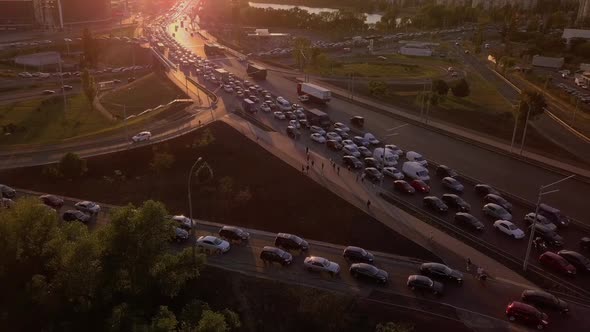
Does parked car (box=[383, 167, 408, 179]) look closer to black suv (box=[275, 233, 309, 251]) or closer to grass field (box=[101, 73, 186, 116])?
black suv (box=[275, 233, 309, 251])

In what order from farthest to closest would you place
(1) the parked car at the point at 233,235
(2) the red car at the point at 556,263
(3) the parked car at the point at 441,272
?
(1) the parked car at the point at 233,235
(2) the red car at the point at 556,263
(3) the parked car at the point at 441,272

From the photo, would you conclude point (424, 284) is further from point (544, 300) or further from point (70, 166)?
point (70, 166)

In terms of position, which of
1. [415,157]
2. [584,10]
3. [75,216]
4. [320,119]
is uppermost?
[584,10]

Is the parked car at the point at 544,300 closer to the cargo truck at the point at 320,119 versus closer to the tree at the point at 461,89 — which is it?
the cargo truck at the point at 320,119

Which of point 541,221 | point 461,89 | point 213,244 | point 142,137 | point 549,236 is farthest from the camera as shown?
point 461,89

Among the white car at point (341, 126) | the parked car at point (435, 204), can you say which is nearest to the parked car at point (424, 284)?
the parked car at point (435, 204)

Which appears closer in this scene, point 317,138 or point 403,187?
point 403,187

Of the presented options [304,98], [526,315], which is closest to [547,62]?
[304,98]
